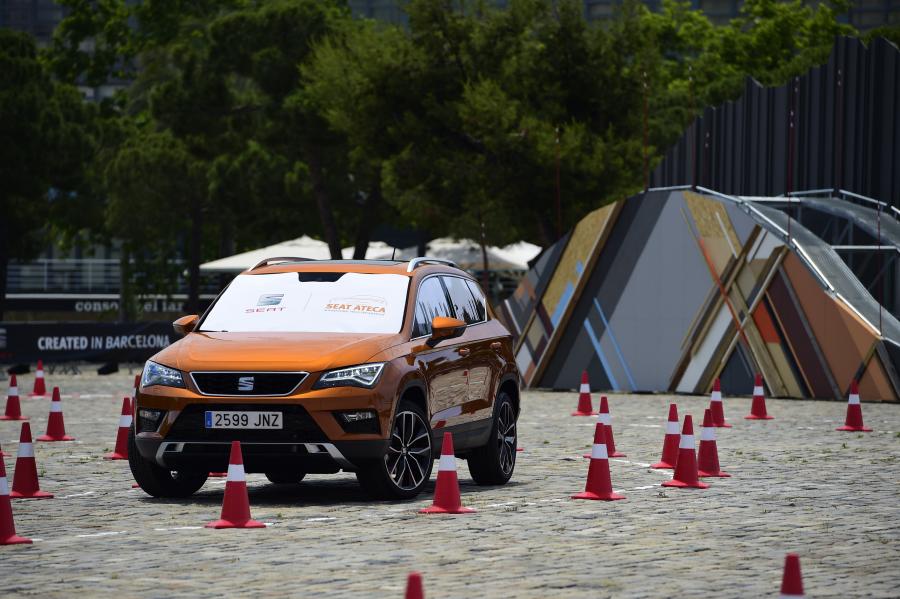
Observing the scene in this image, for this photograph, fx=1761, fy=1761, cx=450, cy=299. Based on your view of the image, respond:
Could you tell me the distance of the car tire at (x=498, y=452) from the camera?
14000 millimetres

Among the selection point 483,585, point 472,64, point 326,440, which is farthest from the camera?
point 472,64

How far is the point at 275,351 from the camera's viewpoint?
12312mm

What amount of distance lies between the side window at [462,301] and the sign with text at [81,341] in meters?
24.7

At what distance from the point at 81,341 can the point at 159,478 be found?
27.0 meters

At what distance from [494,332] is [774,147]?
854 inches

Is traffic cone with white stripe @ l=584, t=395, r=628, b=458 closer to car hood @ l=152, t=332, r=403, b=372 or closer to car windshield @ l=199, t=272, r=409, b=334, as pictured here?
car windshield @ l=199, t=272, r=409, b=334

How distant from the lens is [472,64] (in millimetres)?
43656

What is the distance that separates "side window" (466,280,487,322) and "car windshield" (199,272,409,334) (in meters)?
1.35

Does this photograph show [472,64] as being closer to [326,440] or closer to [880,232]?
[880,232]

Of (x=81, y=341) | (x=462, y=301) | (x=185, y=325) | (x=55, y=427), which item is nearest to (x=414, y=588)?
(x=185, y=325)

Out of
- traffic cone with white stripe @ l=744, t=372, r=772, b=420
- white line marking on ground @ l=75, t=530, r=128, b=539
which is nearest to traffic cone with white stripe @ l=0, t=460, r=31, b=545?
white line marking on ground @ l=75, t=530, r=128, b=539

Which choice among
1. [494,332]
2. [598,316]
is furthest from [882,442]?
[598,316]

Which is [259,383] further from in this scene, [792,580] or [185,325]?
[792,580]

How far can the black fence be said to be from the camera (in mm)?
32281
